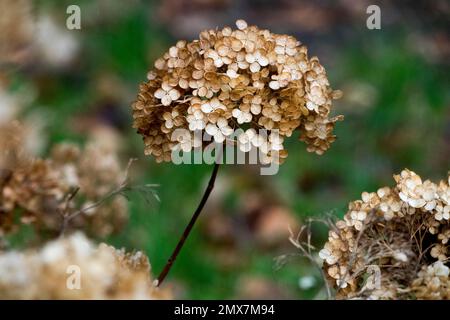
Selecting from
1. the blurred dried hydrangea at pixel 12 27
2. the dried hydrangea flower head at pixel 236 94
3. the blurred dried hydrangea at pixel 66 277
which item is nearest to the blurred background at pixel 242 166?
the blurred dried hydrangea at pixel 12 27

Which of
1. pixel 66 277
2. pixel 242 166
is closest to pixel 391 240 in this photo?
pixel 66 277

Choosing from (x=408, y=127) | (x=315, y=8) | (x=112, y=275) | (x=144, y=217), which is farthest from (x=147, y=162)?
(x=112, y=275)

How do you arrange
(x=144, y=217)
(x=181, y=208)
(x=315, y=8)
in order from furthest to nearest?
(x=315, y=8) → (x=181, y=208) → (x=144, y=217)

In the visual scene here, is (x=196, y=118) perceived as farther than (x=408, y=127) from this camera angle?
No

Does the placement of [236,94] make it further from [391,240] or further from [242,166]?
[242,166]

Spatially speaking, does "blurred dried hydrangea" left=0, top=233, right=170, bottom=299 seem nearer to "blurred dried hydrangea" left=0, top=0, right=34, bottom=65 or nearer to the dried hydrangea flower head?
the dried hydrangea flower head

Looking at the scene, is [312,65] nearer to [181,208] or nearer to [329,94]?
[329,94]

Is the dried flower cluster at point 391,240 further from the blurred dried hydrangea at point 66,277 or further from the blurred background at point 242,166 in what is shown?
the blurred background at point 242,166
